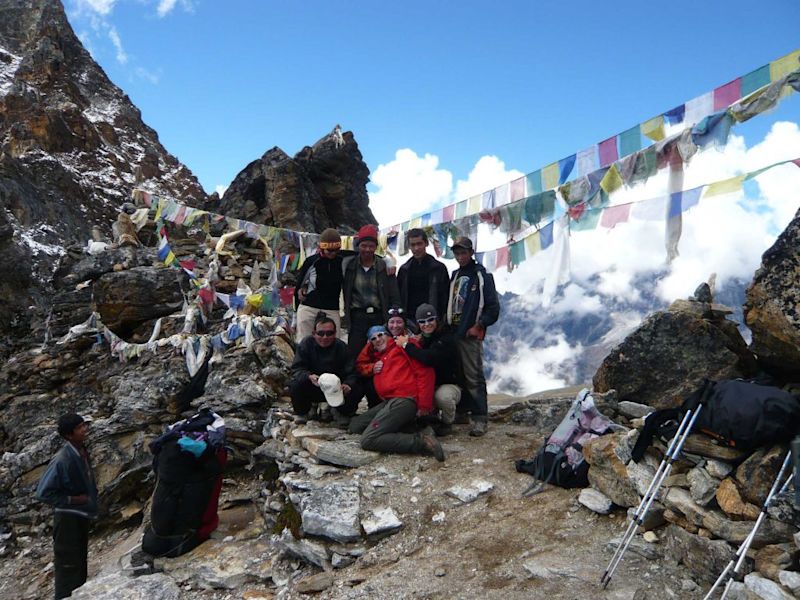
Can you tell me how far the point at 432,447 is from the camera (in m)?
6.62

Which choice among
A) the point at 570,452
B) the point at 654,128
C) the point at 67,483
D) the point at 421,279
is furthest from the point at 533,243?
the point at 67,483

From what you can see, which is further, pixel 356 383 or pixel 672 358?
pixel 356 383

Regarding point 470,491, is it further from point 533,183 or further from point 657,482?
point 533,183

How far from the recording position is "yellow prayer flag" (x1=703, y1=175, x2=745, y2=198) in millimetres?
5551

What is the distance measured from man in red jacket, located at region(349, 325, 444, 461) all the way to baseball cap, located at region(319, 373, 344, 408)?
41 cm

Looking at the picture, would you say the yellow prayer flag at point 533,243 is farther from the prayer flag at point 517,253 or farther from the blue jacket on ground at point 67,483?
the blue jacket on ground at point 67,483

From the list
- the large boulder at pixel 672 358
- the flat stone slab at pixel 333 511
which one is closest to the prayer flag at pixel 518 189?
the large boulder at pixel 672 358

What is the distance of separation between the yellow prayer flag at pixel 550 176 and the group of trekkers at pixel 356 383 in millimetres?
1666

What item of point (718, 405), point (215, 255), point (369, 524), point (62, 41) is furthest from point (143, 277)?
point (62, 41)

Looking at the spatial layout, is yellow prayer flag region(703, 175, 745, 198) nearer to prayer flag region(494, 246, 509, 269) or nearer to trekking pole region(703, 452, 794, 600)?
trekking pole region(703, 452, 794, 600)

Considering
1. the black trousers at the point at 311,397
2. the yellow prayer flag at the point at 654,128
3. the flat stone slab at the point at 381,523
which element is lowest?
the flat stone slab at the point at 381,523

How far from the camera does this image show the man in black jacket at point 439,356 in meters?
6.82

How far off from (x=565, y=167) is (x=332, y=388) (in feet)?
15.4

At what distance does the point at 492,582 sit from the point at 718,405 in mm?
2289
